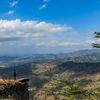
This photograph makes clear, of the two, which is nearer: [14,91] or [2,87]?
[2,87]

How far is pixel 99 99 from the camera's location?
833 cm

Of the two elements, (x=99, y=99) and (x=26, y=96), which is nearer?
(x=99, y=99)

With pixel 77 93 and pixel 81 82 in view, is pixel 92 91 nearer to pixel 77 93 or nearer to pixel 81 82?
pixel 77 93

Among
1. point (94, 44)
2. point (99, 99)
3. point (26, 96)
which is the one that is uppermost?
point (94, 44)

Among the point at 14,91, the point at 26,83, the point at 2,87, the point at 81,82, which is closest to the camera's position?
the point at 81,82

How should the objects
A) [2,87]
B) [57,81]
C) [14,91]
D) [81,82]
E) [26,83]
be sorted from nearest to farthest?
[57,81] → [81,82] → [2,87] → [14,91] → [26,83]

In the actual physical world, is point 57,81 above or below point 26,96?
above

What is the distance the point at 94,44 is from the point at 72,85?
130 cm

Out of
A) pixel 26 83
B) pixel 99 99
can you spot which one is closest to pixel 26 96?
pixel 26 83

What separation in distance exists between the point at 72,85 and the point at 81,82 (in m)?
1.49

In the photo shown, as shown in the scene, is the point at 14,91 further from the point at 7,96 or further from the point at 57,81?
the point at 57,81

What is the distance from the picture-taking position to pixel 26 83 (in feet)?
96.2

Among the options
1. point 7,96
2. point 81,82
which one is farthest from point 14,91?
point 81,82

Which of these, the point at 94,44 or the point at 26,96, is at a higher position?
the point at 94,44
